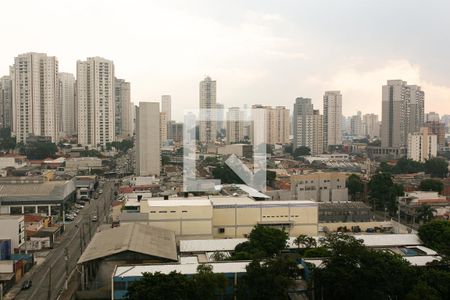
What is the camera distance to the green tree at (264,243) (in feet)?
24.0

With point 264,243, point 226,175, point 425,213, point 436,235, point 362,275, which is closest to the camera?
point 362,275

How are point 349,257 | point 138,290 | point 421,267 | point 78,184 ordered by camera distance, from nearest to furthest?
point 138,290
point 349,257
point 421,267
point 78,184

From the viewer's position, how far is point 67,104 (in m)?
31.5

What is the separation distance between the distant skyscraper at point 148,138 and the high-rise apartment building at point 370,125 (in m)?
34.0

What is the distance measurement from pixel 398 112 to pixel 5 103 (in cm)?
2309

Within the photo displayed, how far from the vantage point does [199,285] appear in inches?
206

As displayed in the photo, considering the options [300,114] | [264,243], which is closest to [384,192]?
[264,243]

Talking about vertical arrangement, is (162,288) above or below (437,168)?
below

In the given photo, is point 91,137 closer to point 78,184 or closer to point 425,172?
point 78,184

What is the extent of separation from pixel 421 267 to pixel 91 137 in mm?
22028

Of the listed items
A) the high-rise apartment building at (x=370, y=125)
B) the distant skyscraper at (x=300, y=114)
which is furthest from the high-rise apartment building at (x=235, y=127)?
the high-rise apartment building at (x=370, y=125)

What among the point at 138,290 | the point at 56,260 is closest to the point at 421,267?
the point at 138,290

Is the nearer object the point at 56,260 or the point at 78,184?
the point at 56,260

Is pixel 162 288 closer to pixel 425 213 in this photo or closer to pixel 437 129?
pixel 425 213
